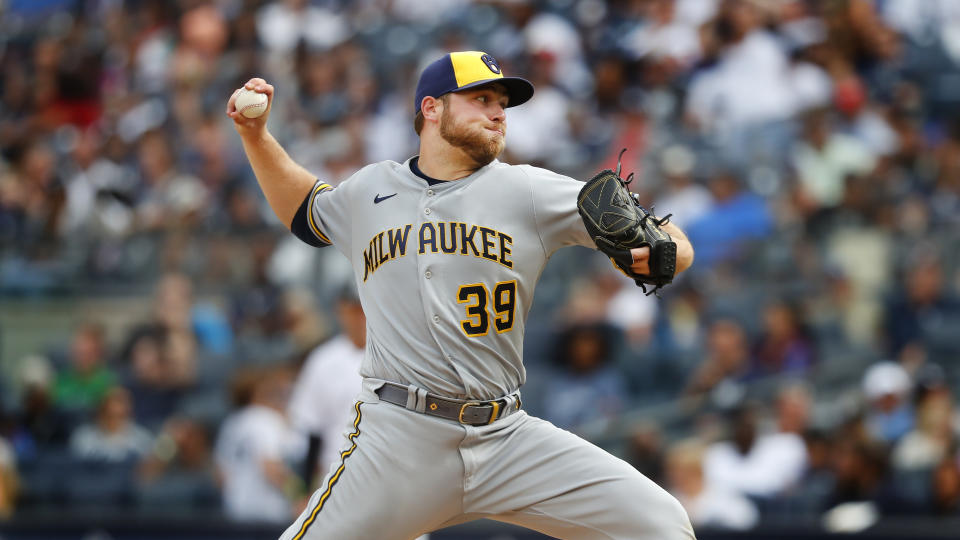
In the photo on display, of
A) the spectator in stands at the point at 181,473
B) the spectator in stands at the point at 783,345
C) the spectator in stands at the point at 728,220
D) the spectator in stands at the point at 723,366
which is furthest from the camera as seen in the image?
the spectator in stands at the point at 728,220

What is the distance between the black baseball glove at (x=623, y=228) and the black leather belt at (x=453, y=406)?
1.93ft

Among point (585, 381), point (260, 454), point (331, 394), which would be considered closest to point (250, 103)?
point (331, 394)


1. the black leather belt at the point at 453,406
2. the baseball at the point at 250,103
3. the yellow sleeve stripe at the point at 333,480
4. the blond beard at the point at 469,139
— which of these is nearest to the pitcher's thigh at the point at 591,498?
the black leather belt at the point at 453,406

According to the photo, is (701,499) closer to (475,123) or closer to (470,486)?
(470,486)

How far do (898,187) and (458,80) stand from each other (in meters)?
5.47

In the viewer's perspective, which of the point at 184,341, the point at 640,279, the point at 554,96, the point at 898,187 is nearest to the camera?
the point at 640,279

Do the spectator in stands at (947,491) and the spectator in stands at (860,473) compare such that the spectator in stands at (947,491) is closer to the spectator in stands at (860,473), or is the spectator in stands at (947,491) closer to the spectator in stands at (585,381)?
the spectator in stands at (860,473)

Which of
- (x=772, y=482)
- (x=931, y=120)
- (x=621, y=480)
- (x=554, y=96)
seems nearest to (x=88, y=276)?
(x=554, y=96)

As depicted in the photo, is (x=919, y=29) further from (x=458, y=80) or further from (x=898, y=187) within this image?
(x=458, y=80)

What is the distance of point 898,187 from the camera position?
849 centimetres

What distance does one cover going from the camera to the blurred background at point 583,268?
7.41m

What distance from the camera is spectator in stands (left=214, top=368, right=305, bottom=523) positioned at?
7.66 metres

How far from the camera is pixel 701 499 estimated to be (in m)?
6.93

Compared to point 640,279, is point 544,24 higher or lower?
higher
